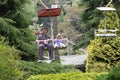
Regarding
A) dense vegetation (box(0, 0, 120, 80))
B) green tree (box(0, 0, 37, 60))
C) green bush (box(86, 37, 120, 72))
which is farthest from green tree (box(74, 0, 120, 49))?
green tree (box(0, 0, 37, 60))

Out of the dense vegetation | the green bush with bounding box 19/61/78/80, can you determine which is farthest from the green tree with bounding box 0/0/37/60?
the green bush with bounding box 19/61/78/80

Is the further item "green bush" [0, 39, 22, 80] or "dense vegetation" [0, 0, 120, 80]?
"dense vegetation" [0, 0, 120, 80]

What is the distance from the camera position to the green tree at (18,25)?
48.6 feet

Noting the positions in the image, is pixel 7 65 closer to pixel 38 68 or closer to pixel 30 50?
pixel 38 68

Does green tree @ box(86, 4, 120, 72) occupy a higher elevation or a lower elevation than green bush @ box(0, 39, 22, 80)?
lower

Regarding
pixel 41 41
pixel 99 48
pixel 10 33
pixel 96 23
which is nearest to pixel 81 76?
pixel 41 41

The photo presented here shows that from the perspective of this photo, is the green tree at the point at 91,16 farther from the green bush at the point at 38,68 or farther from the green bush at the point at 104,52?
the green bush at the point at 38,68

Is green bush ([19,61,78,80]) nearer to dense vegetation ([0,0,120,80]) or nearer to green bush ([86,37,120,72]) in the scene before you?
dense vegetation ([0,0,120,80])

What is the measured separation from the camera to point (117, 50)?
57.7 ft

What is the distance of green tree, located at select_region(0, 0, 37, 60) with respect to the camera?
48.6ft

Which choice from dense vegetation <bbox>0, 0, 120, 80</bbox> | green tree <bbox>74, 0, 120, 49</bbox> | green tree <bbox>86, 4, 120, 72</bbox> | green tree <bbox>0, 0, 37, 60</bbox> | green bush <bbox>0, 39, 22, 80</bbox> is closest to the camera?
green bush <bbox>0, 39, 22, 80</bbox>

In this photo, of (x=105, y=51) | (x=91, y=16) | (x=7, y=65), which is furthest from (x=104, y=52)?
(x=7, y=65)

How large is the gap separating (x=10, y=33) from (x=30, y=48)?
1.05 meters

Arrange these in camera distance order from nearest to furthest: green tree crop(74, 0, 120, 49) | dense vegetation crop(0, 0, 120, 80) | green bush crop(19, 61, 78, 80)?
dense vegetation crop(0, 0, 120, 80), green bush crop(19, 61, 78, 80), green tree crop(74, 0, 120, 49)
